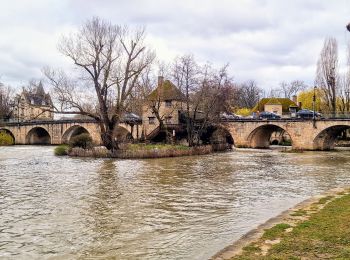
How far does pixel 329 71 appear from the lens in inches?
2020

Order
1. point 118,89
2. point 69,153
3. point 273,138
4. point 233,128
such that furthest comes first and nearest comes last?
point 273,138, point 233,128, point 69,153, point 118,89

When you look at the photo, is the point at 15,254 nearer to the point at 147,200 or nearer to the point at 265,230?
the point at 265,230

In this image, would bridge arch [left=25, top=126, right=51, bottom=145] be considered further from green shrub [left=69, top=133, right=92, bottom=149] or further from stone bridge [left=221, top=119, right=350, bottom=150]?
stone bridge [left=221, top=119, right=350, bottom=150]

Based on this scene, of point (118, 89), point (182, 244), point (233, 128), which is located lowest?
point (182, 244)

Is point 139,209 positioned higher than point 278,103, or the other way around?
point 278,103

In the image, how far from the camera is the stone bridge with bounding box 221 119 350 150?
43.1m

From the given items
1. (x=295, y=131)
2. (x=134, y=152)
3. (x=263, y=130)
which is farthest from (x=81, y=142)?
(x=295, y=131)

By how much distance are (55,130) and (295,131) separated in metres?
37.0

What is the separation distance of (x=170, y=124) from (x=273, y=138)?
905 inches

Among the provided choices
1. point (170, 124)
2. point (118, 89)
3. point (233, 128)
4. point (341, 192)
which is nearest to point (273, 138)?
point (233, 128)

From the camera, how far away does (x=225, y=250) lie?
749cm

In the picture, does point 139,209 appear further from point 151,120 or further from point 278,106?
point 278,106

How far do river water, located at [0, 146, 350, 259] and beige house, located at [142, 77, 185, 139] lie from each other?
2255 centimetres

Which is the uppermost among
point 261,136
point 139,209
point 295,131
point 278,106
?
point 278,106
